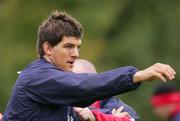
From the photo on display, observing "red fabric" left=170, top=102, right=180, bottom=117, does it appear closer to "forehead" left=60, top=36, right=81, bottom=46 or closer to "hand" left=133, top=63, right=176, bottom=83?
"forehead" left=60, top=36, right=81, bottom=46

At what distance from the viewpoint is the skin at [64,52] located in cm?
1016

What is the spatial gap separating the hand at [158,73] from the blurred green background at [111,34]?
11.3 meters

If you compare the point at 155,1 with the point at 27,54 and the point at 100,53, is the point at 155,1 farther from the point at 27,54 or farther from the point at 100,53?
the point at 27,54

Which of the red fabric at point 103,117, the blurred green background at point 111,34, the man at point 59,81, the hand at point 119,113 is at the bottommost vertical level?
the blurred green background at point 111,34

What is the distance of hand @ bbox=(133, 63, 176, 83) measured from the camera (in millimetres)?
9164

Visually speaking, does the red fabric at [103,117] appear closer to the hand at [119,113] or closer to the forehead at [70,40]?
the hand at [119,113]

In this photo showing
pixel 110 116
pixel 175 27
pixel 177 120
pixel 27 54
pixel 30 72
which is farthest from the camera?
pixel 175 27

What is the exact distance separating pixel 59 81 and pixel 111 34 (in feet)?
42.2

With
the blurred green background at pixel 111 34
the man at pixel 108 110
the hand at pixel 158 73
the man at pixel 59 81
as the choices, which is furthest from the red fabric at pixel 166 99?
the blurred green background at pixel 111 34

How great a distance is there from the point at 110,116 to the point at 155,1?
1253 centimetres

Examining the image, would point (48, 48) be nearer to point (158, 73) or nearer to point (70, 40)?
point (70, 40)

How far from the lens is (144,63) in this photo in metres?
21.7

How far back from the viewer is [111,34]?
22594 millimetres

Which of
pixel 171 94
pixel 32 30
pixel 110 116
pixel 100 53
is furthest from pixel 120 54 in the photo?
pixel 110 116
